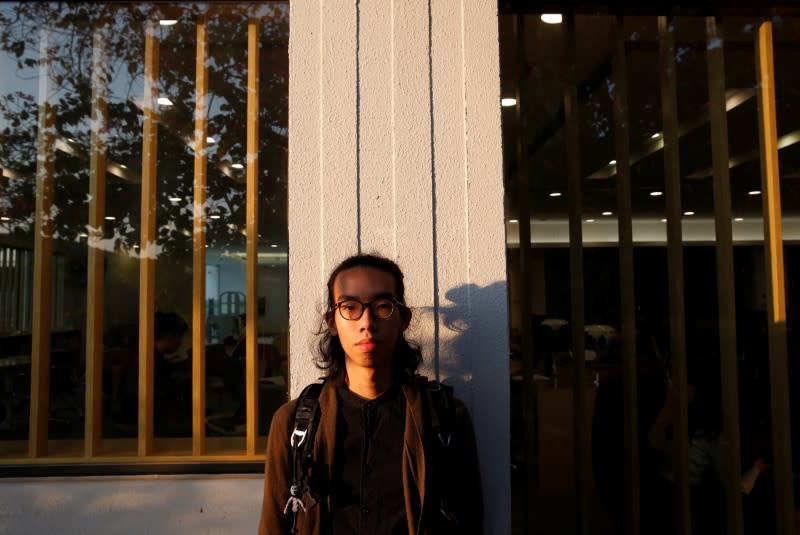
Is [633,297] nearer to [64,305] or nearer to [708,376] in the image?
[708,376]

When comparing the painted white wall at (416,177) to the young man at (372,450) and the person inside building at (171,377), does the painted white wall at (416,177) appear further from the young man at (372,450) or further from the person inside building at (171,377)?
the person inside building at (171,377)

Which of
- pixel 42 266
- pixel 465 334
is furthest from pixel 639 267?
pixel 42 266

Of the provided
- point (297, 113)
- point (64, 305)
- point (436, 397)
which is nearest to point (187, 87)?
point (297, 113)

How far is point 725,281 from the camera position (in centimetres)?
274

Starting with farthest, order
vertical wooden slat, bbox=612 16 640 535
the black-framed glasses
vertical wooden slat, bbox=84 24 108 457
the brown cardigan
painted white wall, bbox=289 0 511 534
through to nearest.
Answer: vertical wooden slat, bbox=84 24 108 457, vertical wooden slat, bbox=612 16 640 535, painted white wall, bbox=289 0 511 534, the black-framed glasses, the brown cardigan

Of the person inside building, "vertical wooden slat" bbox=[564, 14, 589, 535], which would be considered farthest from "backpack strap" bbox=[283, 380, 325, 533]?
"vertical wooden slat" bbox=[564, 14, 589, 535]

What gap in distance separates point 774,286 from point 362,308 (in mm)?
2222

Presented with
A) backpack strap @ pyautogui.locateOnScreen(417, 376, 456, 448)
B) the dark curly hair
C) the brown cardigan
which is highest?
the dark curly hair

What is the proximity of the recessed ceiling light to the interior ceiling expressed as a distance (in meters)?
0.02

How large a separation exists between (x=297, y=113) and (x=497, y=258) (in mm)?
1012

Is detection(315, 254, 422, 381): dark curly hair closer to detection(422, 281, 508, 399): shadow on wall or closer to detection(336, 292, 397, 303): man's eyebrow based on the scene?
detection(336, 292, 397, 303): man's eyebrow

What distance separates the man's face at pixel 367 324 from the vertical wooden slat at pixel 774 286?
2.06 metres

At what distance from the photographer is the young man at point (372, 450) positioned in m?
1.67

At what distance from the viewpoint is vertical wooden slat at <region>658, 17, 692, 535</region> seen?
2594 mm
